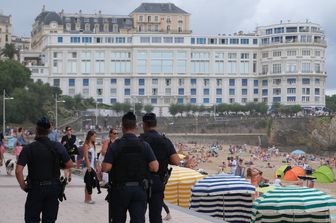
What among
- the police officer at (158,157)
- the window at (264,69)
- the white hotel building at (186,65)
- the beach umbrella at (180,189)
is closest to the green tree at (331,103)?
the white hotel building at (186,65)

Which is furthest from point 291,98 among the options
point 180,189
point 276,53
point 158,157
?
point 158,157

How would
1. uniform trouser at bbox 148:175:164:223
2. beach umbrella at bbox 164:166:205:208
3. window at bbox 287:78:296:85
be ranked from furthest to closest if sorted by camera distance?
window at bbox 287:78:296:85 < beach umbrella at bbox 164:166:205:208 < uniform trouser at bbox 148:175:164:223

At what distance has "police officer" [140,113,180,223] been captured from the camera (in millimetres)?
10312

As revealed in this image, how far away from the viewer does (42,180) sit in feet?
31.0

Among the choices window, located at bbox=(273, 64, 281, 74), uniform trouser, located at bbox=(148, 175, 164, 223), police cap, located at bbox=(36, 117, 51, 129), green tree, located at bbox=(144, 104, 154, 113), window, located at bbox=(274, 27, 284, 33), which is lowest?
→ uniform trouser, located at bbox=(148, 175, 164, 223)

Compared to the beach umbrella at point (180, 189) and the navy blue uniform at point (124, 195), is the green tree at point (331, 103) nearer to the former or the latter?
the beach umbrella at point (180, 189)

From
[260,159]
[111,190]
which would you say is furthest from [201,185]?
[260,159]

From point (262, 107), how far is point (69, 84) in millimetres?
32411

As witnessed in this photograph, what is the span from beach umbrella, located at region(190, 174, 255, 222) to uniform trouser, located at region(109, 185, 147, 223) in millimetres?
5294

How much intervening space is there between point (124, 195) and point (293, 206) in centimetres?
415

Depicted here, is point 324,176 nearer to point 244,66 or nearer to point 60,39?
point 60,39

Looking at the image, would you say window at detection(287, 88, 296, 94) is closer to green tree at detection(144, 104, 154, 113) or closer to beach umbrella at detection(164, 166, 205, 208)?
green tree at detection(144, 104, 154, 113)

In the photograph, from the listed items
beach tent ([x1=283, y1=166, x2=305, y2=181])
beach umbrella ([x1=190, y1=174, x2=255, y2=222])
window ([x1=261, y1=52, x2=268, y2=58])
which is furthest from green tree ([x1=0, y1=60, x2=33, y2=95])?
beach umbrella ([x1=190, y1=174, x2=255, y2=222])

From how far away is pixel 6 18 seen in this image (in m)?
166
